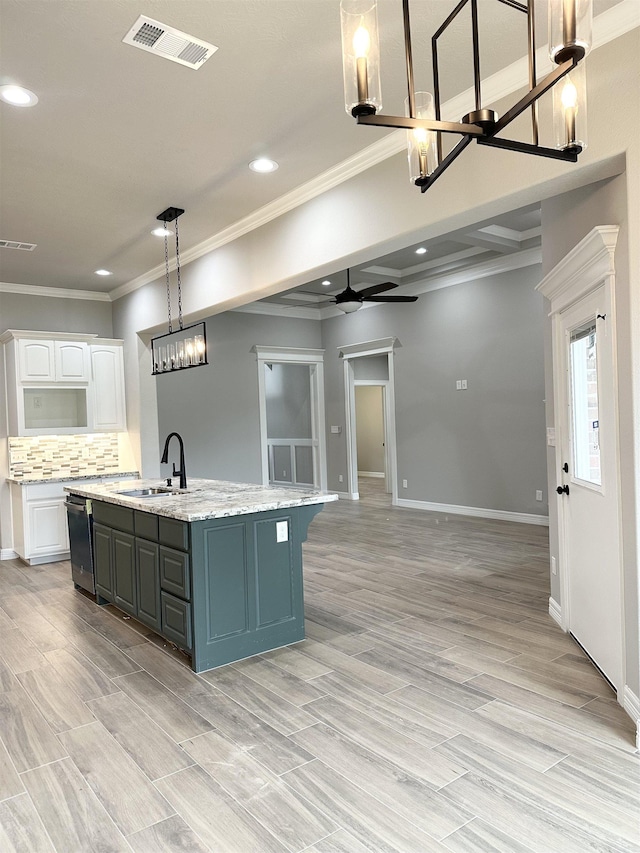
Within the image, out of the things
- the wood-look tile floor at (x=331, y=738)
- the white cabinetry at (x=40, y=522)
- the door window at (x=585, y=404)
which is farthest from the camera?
the white cabinetry at (x=40, y=522)

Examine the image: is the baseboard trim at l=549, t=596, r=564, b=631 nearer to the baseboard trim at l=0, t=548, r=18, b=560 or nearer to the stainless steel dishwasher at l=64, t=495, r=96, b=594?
the stainless steel dishwasher at l=64, t=495, r=96, b=594

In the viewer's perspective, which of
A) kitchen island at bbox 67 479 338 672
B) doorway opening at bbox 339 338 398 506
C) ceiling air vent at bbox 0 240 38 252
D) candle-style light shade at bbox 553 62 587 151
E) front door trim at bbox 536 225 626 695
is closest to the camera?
candle-style light shade at bbox 553 62 587 151

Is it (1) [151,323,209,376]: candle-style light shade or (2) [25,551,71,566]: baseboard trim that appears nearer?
(1) [151,323,209,376]: candle-style light shade

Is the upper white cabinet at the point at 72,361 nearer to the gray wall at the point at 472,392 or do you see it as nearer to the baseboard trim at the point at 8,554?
the baseboard trim at the point at 8,554

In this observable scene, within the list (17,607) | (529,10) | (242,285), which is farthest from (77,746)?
(242,285)

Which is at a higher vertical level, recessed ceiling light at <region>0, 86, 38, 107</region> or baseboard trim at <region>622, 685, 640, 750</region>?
recessed ceiling light at <region>0, 86, 38, 107</region>

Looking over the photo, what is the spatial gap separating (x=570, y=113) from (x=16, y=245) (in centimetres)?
492

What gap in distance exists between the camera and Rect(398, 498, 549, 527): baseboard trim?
7.02m

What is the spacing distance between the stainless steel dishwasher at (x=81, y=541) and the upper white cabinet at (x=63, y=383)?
1.73 meters

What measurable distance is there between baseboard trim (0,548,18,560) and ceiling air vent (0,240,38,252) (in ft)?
10.7

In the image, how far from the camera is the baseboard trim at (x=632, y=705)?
2.46 m

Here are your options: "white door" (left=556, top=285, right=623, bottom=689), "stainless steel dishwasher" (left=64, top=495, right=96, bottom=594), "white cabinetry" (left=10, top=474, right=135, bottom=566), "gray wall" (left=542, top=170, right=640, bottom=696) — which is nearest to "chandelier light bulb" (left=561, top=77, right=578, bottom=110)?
"gray wall" (left=542, top=170, right=640, bottom=696)

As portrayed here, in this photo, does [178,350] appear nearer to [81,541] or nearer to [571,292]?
[81,541]

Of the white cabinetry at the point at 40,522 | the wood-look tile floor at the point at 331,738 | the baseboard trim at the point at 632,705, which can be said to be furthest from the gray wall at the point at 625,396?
the white cabinetry at the point at 40,522
